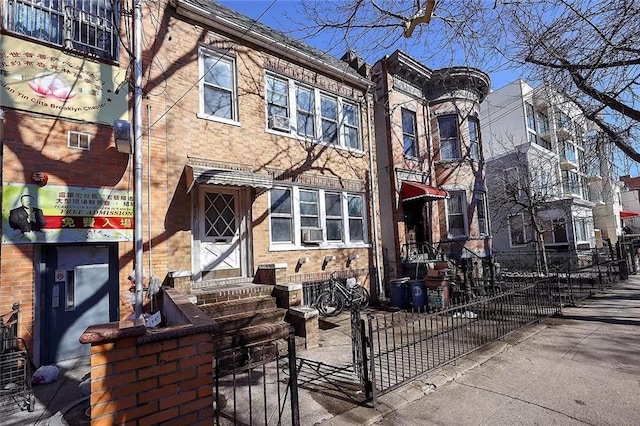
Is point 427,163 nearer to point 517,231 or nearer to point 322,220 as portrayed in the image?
point 322,220

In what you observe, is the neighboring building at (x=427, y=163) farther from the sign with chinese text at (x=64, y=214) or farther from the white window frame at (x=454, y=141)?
the sign with chinese text at (x=64, y=214)

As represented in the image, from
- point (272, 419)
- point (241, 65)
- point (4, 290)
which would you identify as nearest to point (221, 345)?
point (272, 419)

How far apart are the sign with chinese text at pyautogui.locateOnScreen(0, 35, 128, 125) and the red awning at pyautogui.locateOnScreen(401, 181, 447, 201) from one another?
29.2 feet

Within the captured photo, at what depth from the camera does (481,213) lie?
14.5 metres

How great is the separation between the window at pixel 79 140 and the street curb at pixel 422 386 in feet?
20.9

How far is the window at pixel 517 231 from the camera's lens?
20.9 metres

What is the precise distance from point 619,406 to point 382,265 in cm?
782

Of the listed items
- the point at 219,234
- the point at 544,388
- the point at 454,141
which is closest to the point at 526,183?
the point at 454,141

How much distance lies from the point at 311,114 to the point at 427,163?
18.9ft

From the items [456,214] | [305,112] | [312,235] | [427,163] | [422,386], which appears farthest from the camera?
[456,214]

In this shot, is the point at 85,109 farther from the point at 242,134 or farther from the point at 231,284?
the point at 231,284

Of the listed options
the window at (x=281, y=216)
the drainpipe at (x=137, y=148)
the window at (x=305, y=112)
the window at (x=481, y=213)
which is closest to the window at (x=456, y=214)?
the window at (x=481, y=213)

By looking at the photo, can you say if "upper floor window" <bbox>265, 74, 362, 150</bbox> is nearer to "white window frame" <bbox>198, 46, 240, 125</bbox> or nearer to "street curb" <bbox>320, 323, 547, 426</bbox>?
"white window frame" <bbox>198, 46, 240, 125</bbox>

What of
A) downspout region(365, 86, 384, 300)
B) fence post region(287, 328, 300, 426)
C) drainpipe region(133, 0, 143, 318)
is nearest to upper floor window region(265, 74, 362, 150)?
downspout region(365, 86, 384, 300)
